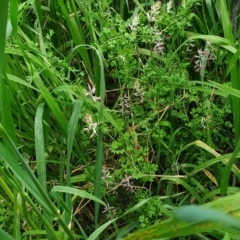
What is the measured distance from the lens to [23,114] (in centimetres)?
130

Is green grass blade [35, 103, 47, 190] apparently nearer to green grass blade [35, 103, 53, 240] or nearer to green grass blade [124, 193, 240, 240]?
green grass blade [35, 103, 53, 240]

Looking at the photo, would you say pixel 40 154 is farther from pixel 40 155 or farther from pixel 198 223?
pixel 198 223

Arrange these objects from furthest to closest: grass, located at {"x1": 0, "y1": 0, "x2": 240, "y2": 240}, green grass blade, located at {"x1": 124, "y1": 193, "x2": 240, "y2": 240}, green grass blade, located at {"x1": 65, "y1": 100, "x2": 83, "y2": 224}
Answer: grass, located at {"x1": 0, "y1": 0, "x2": 240, "y2": 240} < green grass blade, located at {"x1": 65, "y1": 100, "x2": 83, "y2": 224} < green grass blade, located at {"x1": 124, "y1": 193, "x2": 240, "y2": 240}

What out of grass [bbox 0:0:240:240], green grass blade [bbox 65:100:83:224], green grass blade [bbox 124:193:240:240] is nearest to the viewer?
green grass blade [bbox 124:193:240:240]

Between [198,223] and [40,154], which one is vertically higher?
[198,223]

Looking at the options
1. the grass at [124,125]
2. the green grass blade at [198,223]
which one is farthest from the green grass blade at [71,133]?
the green grass blade at [198,223]

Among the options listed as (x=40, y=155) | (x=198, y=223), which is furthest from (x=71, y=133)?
(x=198, y=223)

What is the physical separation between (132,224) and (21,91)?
46 cm

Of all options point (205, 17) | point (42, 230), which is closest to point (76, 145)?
point (42, 230)

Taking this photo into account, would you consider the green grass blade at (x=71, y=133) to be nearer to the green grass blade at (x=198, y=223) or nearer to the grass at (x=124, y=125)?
the grass at (x=124, y=125)

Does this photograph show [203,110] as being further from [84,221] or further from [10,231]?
[10,231]

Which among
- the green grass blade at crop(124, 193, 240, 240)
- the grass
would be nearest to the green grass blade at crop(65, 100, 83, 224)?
the grass

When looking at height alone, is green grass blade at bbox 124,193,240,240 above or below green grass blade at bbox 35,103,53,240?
above

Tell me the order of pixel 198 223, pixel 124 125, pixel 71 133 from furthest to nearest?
pixel 124 125
pixel 71 133
pixel 198 223
